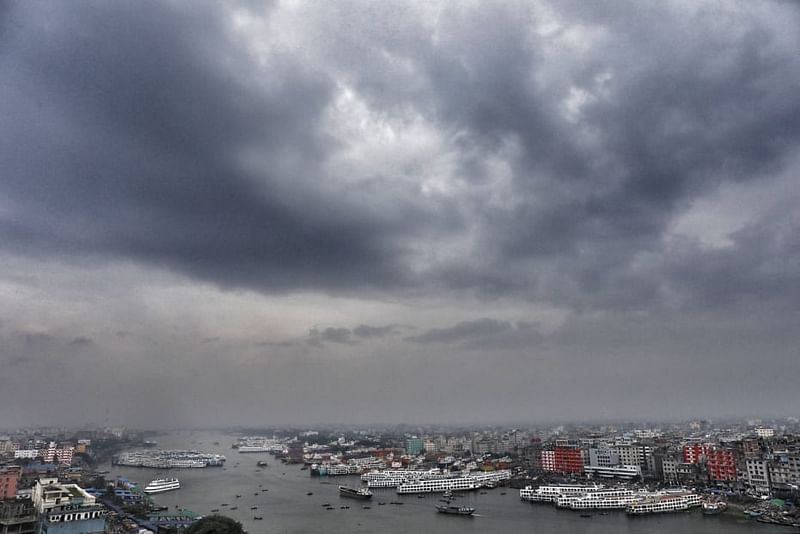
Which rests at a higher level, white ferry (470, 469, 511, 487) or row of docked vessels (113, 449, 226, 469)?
white ferry (470, 469, 511, 487)

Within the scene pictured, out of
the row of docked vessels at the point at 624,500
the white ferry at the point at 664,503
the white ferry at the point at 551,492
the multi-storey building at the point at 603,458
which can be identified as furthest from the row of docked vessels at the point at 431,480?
the white ferry at the point at 664,503

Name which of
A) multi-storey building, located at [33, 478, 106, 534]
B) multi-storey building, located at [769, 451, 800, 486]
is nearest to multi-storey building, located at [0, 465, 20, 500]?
multi-storey building, located at [33, 478, 106, 534]

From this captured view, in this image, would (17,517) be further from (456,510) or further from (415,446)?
(415,446)

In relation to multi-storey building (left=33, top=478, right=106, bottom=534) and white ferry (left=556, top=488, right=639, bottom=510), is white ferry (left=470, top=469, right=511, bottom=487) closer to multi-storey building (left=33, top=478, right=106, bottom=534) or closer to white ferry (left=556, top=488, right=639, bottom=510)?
white ferry (left=556, top=488, right=639, bottom=510)

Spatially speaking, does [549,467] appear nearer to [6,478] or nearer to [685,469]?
[685,469]

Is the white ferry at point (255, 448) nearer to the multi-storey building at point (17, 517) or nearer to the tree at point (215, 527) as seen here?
the multi-storey building at point (17, 517)

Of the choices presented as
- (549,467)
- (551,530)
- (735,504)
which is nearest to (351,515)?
(551,530)

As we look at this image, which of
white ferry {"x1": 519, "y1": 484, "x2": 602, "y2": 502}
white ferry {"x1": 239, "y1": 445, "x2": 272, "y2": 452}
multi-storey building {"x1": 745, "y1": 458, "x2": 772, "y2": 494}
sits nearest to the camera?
white ferry {"x1": 519, "y1": 484, "x2": 602, "y2": 502}

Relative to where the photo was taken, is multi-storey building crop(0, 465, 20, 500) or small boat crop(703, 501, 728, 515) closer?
multi-storey building crop(0, 465, 20, 500)
